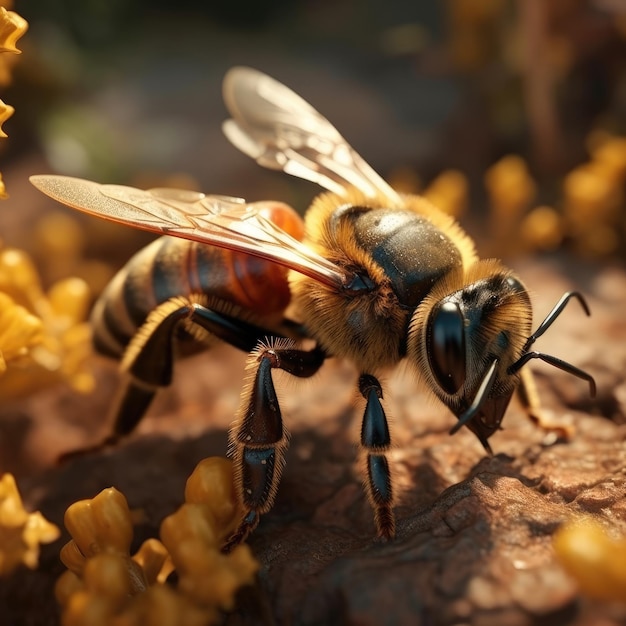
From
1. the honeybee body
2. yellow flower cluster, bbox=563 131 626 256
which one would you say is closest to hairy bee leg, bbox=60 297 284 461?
the honeybee body

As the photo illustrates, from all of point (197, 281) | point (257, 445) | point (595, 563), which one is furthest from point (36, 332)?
point (595, 563)

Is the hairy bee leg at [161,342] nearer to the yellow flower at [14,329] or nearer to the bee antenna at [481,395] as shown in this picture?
the yellow flower at [14,329]

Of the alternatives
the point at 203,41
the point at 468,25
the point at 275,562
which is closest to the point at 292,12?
the point at 203,41

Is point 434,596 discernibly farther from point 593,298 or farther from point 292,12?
point 292,12

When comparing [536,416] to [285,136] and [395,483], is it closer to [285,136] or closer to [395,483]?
[395,483]

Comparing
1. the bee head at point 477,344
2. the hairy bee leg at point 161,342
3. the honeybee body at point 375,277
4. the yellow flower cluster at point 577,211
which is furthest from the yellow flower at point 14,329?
the yellow flower cluster at point 577,211

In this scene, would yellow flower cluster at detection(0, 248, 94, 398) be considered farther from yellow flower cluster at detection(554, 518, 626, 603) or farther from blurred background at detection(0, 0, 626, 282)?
yellow flower cluster at detection(554, 518, 626, 603)

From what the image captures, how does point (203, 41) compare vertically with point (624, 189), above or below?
below
